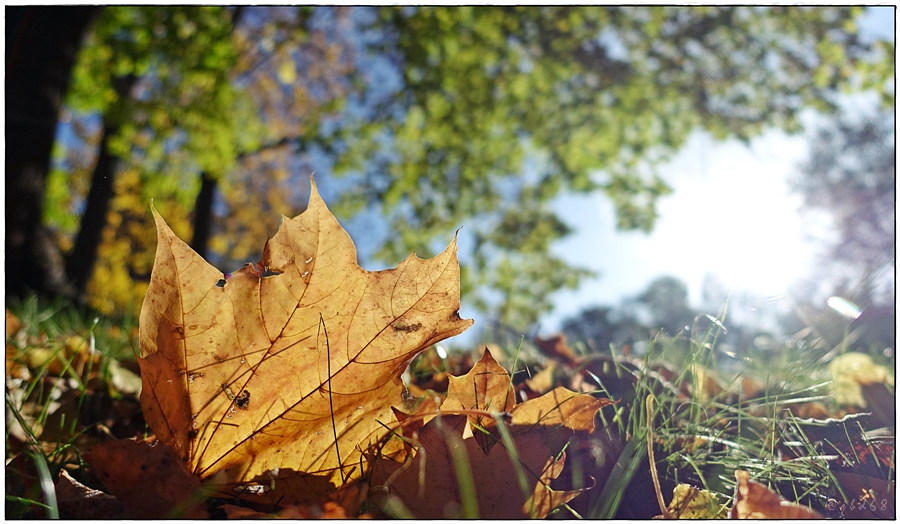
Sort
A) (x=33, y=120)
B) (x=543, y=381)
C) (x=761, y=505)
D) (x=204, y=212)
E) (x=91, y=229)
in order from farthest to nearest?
(x=204, y=212)
(x=91, y=229)
(x=33, y=120)
(x=543, y=381)
(x=761, y=505)

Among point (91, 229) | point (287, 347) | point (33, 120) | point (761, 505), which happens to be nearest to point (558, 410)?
point (761, 505)

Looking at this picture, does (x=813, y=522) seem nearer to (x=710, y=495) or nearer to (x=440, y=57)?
(x=710, y=495)

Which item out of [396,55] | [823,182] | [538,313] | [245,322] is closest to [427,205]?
[396,55]

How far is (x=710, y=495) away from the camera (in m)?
0.62

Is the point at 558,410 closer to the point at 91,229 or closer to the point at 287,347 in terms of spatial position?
the point at 287,347

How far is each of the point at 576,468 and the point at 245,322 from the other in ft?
1.38

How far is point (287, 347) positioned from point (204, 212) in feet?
23.0

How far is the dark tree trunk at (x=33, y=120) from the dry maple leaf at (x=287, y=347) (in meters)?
4.28

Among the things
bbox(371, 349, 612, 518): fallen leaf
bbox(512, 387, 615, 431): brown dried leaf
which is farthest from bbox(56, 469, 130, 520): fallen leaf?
bbox(512, 387, 615, 431): brown dried leaf

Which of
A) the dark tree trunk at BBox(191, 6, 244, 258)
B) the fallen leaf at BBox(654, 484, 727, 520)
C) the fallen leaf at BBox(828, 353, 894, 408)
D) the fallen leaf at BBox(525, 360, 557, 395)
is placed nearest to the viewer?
the fallen leaf at BBox(654, 484, 727, 520)

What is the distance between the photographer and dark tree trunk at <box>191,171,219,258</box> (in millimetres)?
6724

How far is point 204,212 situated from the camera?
6.92 metres

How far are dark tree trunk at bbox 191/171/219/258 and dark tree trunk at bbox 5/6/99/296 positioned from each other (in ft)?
7.88

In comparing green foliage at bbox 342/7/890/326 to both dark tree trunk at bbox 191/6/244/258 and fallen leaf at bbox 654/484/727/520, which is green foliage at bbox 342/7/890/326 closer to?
dark tree trunk at bbox 191/6/244/258
